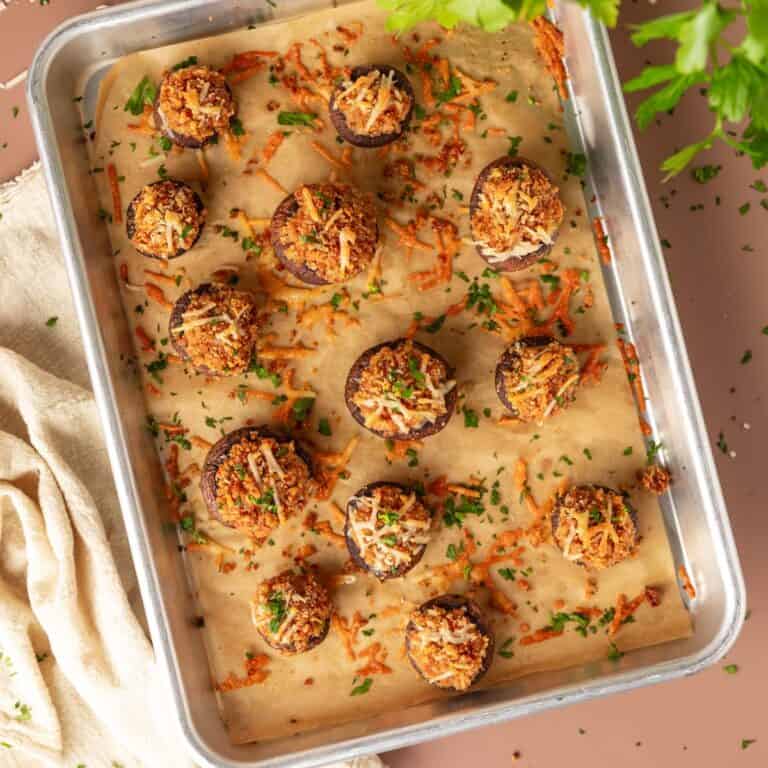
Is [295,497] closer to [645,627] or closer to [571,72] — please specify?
[645,627]

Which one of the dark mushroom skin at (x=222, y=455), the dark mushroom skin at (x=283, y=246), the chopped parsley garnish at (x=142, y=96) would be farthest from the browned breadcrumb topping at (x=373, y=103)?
the dark mushroom skin at (x=222, y=455)

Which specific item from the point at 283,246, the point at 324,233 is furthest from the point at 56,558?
the point at 324,233

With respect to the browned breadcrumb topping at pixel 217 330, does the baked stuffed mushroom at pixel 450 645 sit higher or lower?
lower

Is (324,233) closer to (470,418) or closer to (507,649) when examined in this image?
(470,418)

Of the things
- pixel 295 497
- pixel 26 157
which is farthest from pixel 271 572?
pixel 26 157

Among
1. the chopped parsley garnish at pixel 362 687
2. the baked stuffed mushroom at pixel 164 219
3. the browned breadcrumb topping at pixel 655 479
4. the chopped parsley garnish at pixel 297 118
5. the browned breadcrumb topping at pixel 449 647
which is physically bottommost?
the chopped parsley garnish at pixel 362 687

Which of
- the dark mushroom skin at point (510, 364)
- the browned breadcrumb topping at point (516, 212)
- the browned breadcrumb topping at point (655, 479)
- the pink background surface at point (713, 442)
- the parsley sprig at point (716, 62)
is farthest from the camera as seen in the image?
the pink background surface at point (713, 442)

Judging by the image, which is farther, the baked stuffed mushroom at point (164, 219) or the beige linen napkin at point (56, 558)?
the beige linen napkin at point (56, 558)

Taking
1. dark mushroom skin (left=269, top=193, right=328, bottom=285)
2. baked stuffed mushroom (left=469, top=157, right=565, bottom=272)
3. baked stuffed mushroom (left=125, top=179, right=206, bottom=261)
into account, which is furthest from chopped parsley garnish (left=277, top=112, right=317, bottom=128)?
baked stuffed mushroom (left=469, top=157, right=565, bottom=272)

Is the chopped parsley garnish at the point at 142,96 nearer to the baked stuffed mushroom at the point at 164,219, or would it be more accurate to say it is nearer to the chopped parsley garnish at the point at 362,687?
the baked stuffed mushroom at the point at 164,219
